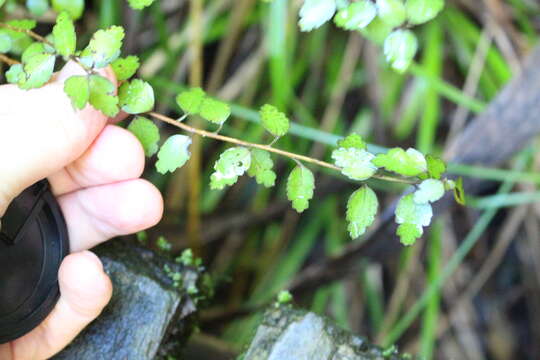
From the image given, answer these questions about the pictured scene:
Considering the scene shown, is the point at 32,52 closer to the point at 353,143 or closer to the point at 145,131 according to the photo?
the point at 145,131

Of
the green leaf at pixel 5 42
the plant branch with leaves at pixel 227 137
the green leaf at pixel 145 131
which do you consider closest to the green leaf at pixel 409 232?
the plant branch with leaves at pixel 227 137

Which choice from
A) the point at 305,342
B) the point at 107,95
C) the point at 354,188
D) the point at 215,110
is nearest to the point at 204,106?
the point at 215,110

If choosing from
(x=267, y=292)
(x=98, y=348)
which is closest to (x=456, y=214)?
(x=267, y=292)

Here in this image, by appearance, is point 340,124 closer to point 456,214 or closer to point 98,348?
point 456,214

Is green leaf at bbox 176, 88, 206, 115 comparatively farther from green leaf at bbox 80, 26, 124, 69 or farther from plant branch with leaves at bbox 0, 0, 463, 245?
green leaf at bbox 80, 26, 124, 69

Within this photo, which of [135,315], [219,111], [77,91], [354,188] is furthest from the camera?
[354,188]

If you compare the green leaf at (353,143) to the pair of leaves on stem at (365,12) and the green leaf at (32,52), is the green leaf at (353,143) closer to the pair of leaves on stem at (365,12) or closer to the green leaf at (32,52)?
the pair of leaves on stem at (365,12)
